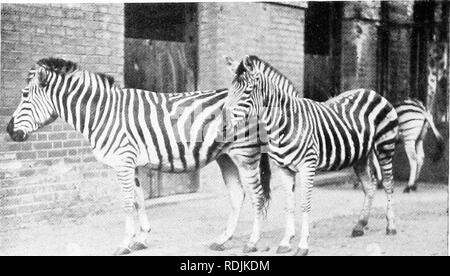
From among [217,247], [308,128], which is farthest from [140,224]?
[308,128]

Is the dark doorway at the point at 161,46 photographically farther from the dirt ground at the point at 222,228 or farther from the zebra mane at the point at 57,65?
the dirt ground at the point at 222,228

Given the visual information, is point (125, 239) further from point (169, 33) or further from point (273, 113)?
point (169, 33)

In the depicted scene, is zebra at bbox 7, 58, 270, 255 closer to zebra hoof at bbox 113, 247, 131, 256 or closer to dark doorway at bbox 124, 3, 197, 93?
zebra hoof at bbox 113, 247, 131, 256

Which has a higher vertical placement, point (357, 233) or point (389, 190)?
point (389, 190)

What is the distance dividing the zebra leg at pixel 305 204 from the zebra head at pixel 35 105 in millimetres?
2532

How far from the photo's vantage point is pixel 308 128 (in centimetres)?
473

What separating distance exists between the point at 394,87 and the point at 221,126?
4.80 meters

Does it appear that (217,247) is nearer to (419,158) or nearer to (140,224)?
(140,224)

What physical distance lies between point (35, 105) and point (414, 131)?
4598 millimetres

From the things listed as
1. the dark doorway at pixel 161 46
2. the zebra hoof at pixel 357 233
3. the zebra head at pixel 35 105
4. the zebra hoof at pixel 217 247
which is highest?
the dark doorway at pixel 161 46

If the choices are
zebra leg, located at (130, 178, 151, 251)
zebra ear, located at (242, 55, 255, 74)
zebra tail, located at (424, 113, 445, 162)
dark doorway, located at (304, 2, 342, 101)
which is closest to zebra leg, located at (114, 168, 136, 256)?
zebra leg, located at (130, 178, 151, 251)

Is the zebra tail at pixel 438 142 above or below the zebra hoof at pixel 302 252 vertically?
above

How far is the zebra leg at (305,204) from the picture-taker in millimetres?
4484

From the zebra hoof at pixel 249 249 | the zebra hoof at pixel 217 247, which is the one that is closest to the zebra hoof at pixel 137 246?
the zebra hoof at pixel 217 247
